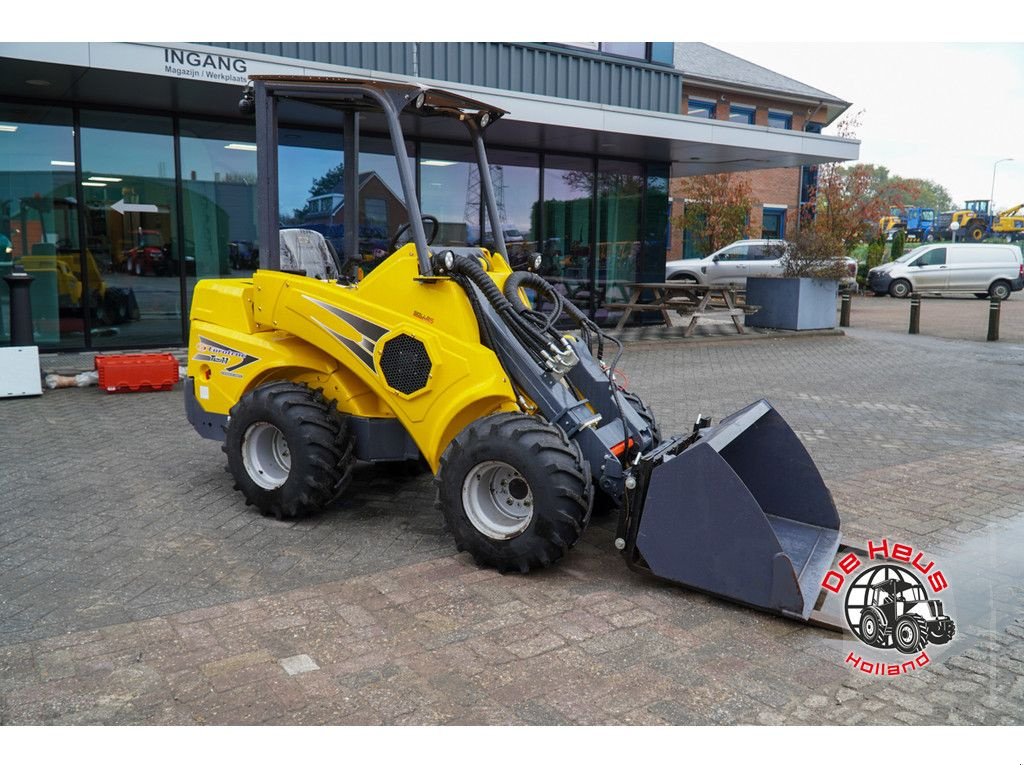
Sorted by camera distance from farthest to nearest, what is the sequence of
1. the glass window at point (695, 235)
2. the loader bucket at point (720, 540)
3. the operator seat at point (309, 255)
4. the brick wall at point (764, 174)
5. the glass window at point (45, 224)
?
1. the brick wall at point (764, 174)
2. the glass window at point (695, 235)
3. the glass window at point (45, 224)
4. the operator seat at point (309, 255)
5. the loader bucket at point (720, 540)

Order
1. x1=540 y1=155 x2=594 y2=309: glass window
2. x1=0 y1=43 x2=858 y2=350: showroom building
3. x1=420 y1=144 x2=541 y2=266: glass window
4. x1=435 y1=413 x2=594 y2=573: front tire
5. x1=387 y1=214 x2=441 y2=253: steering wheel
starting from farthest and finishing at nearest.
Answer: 1. x1=540 y1=155 x2=594 y2=309: glass window
2. x1=420 y1=144 x2=541 y2=266: glass window
3. x1=0 y1=43 x2=858 y2=350: showroom building
4. x1=387 y1=214 x2=441 y2=253: steering wheel
5. x1=435 y1=413 x2=594 y2=573: front tire

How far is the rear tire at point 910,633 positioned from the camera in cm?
377

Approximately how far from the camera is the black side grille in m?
4.93

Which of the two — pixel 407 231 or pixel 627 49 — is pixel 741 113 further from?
pixel 407 231

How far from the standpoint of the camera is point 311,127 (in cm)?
1260

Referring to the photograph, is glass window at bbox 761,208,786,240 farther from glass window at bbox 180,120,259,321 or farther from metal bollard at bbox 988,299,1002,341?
glass window at bbox 180,120,259,321

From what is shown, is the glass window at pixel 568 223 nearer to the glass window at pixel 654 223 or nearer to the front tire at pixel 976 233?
the glass window at pixel 654 223

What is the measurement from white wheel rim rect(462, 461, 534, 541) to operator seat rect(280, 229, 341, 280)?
2.23 meters

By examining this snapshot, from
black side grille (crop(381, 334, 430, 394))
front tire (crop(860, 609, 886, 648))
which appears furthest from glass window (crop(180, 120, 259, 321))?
front tire (crop(860, 609, 886, 648))

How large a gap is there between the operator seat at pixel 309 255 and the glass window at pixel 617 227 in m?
10.4

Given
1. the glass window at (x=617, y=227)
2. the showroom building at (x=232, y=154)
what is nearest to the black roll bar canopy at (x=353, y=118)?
the showroom building at (x=232, y=154)

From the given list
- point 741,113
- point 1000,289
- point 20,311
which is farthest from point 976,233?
point 20,311

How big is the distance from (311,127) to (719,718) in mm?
11199

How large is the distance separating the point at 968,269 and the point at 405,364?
1050 inches
